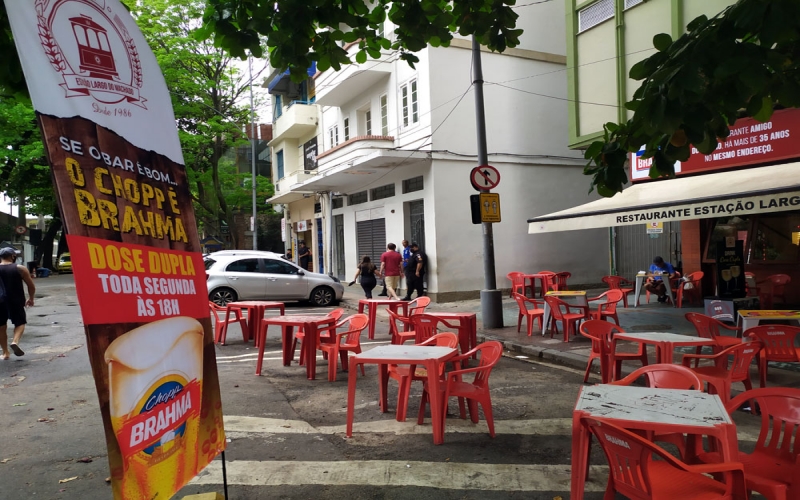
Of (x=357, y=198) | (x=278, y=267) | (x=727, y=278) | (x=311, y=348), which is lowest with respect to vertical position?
(x=311, y=348)

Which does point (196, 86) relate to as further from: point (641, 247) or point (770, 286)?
point (770, 286)

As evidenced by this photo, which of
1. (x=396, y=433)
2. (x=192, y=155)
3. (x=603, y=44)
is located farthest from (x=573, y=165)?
(x=192, y=155)

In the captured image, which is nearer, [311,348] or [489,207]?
[311,348]

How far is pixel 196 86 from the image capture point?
25.5m

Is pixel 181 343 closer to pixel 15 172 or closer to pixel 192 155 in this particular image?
pixel 192 155

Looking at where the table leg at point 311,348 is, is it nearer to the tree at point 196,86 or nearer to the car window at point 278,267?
the car window at point 278,267

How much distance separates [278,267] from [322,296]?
1482mm

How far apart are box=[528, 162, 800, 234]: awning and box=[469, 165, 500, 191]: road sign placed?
1.42 m

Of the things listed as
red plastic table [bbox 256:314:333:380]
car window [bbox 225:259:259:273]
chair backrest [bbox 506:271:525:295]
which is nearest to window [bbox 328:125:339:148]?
car window [bbox 225:259:259:273]

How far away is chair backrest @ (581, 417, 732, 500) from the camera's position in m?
2.44

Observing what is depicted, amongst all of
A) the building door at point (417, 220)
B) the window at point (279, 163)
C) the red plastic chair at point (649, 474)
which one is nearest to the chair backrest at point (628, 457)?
the red plastic chair at point (649, 474)

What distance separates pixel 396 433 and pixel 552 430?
138cm

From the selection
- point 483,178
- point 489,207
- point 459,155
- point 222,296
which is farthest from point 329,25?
point 459,155

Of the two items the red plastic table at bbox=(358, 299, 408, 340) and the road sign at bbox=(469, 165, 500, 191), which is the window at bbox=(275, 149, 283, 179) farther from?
the road sign at bbox=(469, 165, 500, 191)
